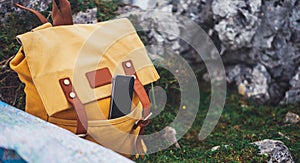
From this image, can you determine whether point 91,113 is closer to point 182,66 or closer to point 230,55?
point 182,66

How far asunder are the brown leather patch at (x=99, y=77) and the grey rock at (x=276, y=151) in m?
0.86

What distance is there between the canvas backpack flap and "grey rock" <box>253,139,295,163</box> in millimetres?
673

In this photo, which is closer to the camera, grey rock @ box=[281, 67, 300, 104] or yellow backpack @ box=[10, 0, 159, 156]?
yellow backpack @ box=[10, 0, 159, 156]

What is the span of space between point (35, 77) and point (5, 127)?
359mm

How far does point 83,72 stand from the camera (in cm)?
214

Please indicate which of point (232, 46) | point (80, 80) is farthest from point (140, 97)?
point (232, 46)

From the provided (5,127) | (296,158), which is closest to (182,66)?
(296,158)

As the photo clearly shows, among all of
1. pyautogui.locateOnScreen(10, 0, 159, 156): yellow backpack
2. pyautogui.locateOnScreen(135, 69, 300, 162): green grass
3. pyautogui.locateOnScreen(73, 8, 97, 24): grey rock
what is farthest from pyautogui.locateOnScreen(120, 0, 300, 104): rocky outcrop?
pyautogui.locateOnScreen(10, 0, 159, 156): yellow backpack

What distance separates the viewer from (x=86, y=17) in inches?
118

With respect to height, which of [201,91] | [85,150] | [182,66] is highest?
[85,150]

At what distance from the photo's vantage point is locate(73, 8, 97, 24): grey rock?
9.73 feet

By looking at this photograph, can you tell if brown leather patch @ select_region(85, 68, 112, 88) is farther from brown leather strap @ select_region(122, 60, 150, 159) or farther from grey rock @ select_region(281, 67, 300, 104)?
grey rock @ select_region(281, 67, 300, 104)

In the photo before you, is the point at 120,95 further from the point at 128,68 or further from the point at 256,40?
the point at 256,40

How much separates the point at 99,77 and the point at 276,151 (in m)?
0.96
